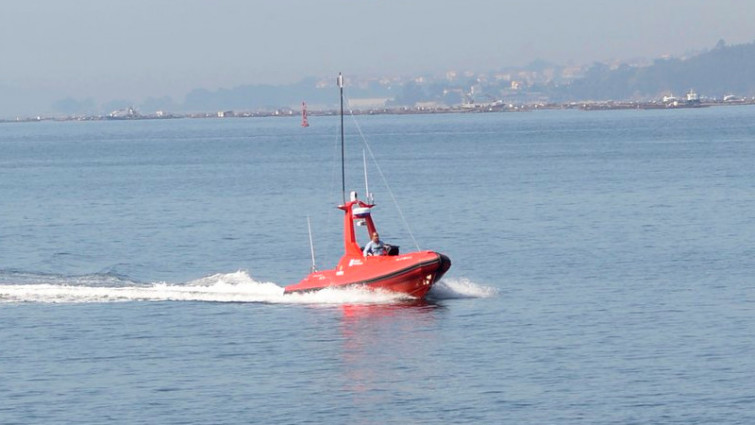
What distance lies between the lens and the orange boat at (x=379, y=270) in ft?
141

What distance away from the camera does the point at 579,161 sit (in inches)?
5098

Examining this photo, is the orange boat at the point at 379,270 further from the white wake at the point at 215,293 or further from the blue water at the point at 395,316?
A: the blue water at the point at 395,316

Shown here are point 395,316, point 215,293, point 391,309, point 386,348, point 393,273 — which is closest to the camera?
point 386,348

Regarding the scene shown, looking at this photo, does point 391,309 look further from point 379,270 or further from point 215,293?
point 215,293

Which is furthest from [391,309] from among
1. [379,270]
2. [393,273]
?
Answer: [379,270]

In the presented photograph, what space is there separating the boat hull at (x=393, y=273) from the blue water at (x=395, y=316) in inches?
15.4

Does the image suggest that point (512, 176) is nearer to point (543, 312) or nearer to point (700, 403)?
point (543, 312)

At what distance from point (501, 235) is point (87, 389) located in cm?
3269

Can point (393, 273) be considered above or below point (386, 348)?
above

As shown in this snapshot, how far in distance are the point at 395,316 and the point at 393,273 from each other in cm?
184

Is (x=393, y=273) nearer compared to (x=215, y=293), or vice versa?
(x=393, y=273)

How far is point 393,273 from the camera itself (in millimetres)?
43219

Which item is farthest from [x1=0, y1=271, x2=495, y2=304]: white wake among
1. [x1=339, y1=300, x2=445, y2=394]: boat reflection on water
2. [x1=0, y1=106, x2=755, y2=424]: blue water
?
[x1=339, y1=300, x2=445, y2=394]: boat reflection on water

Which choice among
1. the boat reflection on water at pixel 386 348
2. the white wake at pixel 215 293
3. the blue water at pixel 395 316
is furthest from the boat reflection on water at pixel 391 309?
the white wake at pixel 215 293
